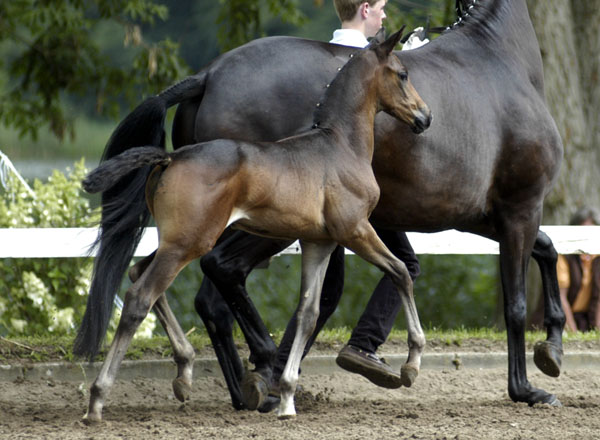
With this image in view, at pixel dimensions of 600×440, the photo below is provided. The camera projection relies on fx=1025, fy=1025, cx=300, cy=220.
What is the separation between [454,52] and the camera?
18.7 ft

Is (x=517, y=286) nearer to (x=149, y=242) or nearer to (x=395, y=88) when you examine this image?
(x=395, y=88)

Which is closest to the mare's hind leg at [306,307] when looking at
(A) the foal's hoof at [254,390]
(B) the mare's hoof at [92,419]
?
(A) the foal's hoof at [254,390]

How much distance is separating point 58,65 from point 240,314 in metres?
6.30

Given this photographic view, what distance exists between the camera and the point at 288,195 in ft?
15.1

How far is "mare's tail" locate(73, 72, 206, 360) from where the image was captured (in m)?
5.14

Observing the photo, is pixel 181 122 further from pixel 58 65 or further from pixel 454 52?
pixel 58 65

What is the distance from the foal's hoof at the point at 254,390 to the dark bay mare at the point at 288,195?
33 centimetres

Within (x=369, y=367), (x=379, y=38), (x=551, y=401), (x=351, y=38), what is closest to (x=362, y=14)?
(x=351, y=38)

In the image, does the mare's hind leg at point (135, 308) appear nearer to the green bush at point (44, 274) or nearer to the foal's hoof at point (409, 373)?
the foal's hoof at point (409, 373)

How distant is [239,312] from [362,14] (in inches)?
71.2

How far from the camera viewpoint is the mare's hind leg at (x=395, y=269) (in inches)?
189

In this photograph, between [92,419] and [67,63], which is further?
[67,63]

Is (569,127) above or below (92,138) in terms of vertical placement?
above

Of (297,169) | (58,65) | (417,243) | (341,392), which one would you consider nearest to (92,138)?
(58,65)
